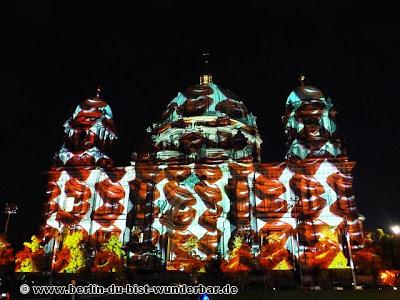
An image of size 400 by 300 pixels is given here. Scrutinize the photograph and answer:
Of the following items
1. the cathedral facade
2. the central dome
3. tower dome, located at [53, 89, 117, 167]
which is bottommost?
the cathedral facade

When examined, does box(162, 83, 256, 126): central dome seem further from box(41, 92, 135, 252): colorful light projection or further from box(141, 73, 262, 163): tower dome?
box(41, 92, 135, 252): colorful light projection

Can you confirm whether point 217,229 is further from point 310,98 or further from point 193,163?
point 310,98

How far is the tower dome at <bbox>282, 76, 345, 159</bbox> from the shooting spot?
56.9 meters

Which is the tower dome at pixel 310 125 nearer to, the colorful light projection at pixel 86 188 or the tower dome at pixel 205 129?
the tower dome at pixel 205 129

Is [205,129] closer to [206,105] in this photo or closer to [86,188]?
[206,105]

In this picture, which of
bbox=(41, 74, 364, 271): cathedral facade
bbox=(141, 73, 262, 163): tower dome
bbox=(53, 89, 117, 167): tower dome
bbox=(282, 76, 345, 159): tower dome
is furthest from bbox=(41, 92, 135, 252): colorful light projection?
bbox=(282, 76, 345, 159): tower dome

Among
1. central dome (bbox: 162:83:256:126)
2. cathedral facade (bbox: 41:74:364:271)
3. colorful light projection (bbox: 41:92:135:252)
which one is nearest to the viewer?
cathedral facade (bbox: 41:74:364:271)

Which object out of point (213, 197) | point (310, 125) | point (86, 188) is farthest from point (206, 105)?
point (86, 188)

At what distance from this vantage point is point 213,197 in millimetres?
54719

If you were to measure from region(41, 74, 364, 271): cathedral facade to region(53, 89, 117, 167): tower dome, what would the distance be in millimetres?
177

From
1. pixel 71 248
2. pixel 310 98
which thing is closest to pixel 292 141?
pixel 310 98

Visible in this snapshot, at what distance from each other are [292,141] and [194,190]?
55.0 ft

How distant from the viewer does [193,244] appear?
5109cm

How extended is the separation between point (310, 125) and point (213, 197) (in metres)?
18.1
